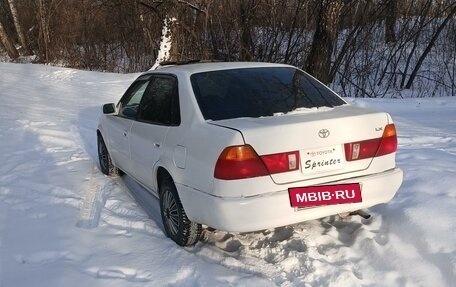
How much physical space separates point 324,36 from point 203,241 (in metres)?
7.87

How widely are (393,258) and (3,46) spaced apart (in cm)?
2370

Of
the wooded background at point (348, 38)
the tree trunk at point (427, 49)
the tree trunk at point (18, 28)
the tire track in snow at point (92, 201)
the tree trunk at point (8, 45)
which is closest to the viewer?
the tire track in snow at point (92, 201)

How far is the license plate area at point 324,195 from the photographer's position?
3328 millimetres

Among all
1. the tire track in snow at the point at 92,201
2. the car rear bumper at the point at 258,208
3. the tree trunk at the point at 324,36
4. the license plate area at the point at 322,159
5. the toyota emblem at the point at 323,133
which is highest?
the tree trunk at the point at 324,36

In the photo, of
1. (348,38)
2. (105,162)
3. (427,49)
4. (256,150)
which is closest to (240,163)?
(256,150)

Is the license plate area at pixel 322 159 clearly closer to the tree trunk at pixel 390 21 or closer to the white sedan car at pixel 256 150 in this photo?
the white sedan car at pixel 256 150

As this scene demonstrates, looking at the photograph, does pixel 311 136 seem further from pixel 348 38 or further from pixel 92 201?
pixel 348 38

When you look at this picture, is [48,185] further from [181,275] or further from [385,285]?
[385,285]

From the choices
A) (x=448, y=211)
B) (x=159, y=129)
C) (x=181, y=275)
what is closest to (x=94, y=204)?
(x=159, y=129)

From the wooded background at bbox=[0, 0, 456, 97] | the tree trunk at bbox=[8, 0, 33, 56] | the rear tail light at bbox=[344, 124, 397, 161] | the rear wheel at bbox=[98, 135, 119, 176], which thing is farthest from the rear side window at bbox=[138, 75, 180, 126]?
the tree trunk at bbox=[8, 0, 33, 56]

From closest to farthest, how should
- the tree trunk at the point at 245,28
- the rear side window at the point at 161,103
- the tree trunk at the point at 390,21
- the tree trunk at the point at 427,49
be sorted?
the rear side window at the point at 161,103 → the tree trunk at the point at 427,49 → the tree trunk at the point at 390,21 → the tree trunk at the point at 245,28

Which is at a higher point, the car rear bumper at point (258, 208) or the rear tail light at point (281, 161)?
the rear tail light at point (281, 161)

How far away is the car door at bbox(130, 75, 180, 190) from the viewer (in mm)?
4035

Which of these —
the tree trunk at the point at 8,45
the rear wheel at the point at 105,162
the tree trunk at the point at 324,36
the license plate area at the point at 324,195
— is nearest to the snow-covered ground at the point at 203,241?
the rear wheel at the point at 105,162
